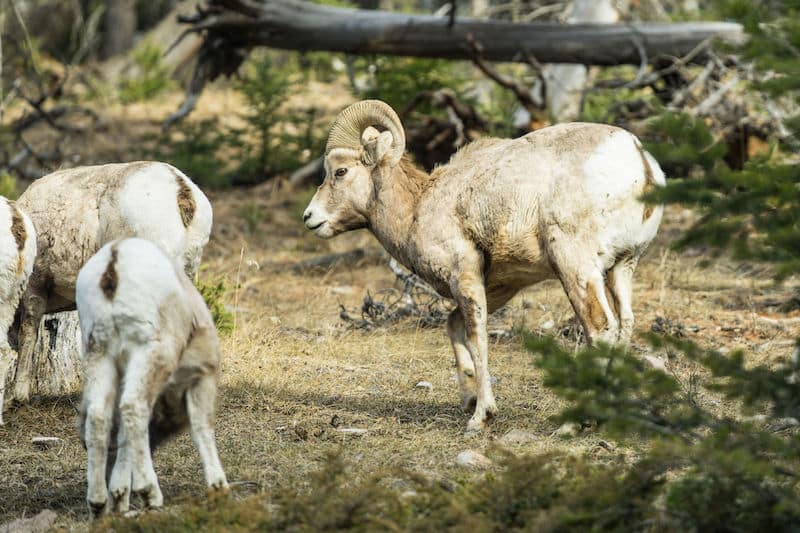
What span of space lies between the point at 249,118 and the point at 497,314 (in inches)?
Result: 299

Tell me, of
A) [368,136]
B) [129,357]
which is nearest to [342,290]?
[368,136]

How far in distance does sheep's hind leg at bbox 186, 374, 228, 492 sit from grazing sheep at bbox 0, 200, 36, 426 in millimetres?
2608

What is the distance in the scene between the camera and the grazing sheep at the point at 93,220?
302 inches

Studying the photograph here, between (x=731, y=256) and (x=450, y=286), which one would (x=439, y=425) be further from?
(x=731, y=256)

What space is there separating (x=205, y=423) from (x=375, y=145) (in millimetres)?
3192

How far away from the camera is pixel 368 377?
9305 millimetres

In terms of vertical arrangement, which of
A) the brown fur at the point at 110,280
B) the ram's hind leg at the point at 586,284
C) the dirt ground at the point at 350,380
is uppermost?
the brown fur at the point at 110,280

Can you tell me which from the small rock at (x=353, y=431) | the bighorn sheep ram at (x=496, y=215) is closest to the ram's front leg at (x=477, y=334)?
the bighorn sheep ram at (x=496, y=215)

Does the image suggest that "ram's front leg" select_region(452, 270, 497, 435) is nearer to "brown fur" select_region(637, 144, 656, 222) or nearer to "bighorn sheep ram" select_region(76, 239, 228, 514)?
"brown fur" select_region(637, 144, 656, 222)

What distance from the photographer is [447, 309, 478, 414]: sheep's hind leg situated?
7.97m

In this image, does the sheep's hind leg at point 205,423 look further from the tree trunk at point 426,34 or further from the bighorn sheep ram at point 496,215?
the tree trunk at point 426,34

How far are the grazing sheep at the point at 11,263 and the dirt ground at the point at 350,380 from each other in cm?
58

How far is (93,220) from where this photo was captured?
803cm

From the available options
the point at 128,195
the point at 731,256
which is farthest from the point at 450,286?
the point at 731,256
